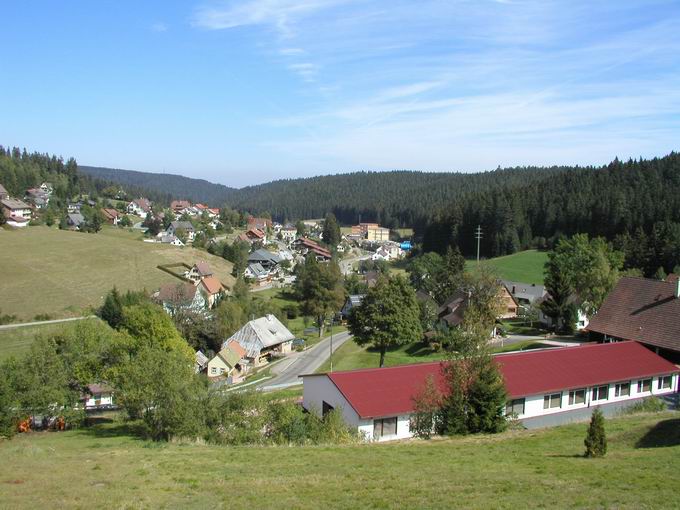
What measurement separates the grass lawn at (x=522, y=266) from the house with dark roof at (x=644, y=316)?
35.1 metres

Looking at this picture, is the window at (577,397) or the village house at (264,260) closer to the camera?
the window at (577,397)

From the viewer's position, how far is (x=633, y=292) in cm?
3522

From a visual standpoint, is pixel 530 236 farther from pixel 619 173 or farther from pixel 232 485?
pixel 232 485

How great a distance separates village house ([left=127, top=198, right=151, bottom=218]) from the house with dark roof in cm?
12081

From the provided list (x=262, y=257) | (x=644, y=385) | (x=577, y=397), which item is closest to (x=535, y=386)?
(x=577, y=397)

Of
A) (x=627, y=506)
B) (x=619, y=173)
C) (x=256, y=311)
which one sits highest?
(x=619, y=173)

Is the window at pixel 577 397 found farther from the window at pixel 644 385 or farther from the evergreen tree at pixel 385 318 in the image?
the evergreen tree at pixel 385 318

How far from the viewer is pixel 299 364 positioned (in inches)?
1812

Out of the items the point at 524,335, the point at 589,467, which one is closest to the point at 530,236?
the point at 524,335

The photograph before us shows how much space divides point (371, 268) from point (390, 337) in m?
64.0

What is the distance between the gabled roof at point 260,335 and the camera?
161 ft

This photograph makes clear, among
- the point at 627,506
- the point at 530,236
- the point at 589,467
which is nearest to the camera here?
the point at 627,506

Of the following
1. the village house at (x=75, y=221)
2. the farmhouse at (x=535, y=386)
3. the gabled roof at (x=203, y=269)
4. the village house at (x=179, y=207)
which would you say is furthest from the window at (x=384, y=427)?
the village house at (x=179, y=207)

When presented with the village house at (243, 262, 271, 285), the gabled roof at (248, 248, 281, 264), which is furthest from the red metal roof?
the gabled roof at (248, 248, 281, 264)
